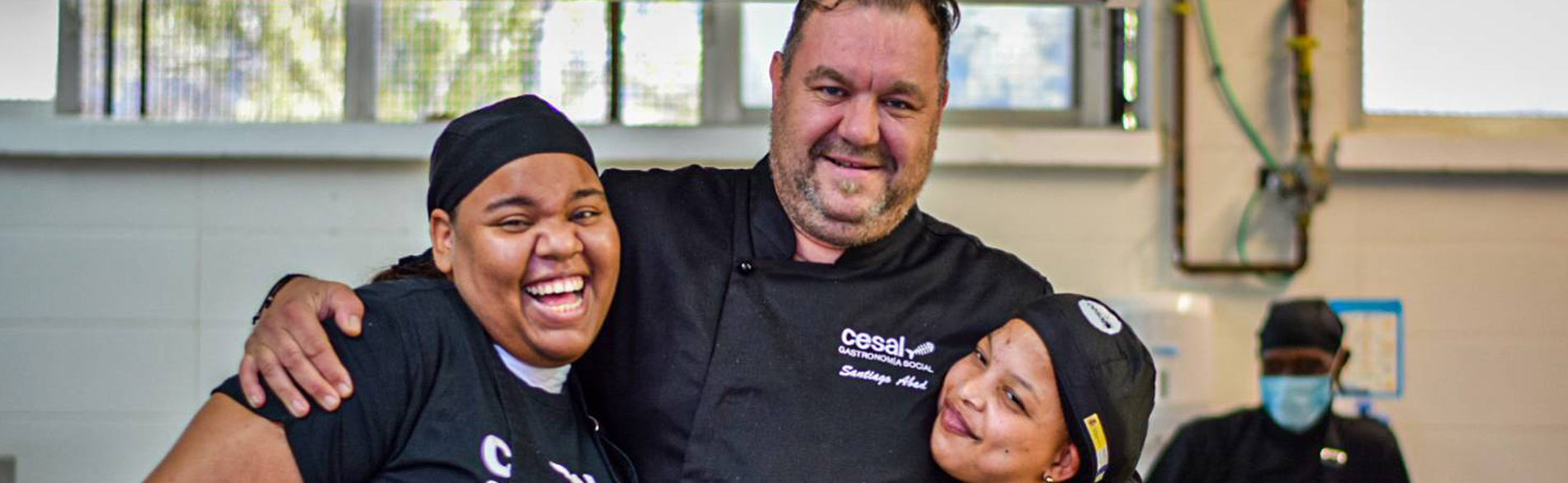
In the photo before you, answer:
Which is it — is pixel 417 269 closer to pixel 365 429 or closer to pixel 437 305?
pixel 437 305

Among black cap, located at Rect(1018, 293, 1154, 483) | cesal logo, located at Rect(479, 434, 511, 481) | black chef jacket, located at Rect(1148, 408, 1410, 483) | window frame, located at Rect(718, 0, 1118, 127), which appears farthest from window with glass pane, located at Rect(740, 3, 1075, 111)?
cesal logo, located at Rect(479, 434, 511, 481)

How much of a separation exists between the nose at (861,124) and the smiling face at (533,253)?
1.42 feet

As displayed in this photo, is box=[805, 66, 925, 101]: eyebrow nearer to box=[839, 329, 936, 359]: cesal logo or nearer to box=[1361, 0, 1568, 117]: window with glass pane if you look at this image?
box=[839, 329, 936, 359]: cesal logo

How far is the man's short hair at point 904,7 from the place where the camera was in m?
2.09

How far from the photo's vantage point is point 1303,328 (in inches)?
137

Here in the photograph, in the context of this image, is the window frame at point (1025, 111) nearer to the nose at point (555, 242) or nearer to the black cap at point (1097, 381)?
the black cap at point (1097, 381)

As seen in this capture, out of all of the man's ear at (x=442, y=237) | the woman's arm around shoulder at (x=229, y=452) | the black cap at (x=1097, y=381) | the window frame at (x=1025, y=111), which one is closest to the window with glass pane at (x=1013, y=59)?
the window frame at (x=1025, y=111)

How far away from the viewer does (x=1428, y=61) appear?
379cm

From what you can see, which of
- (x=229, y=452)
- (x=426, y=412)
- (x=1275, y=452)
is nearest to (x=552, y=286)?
(x=426, y=412)

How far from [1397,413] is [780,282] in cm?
222

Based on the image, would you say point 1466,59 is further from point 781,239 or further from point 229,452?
point 229,452

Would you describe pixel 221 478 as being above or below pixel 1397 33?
below

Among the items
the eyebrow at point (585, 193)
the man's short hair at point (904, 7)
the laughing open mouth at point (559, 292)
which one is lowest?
the laughing open mouth at point (559, 292)

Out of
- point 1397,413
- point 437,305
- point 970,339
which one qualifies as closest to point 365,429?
point 437,305
